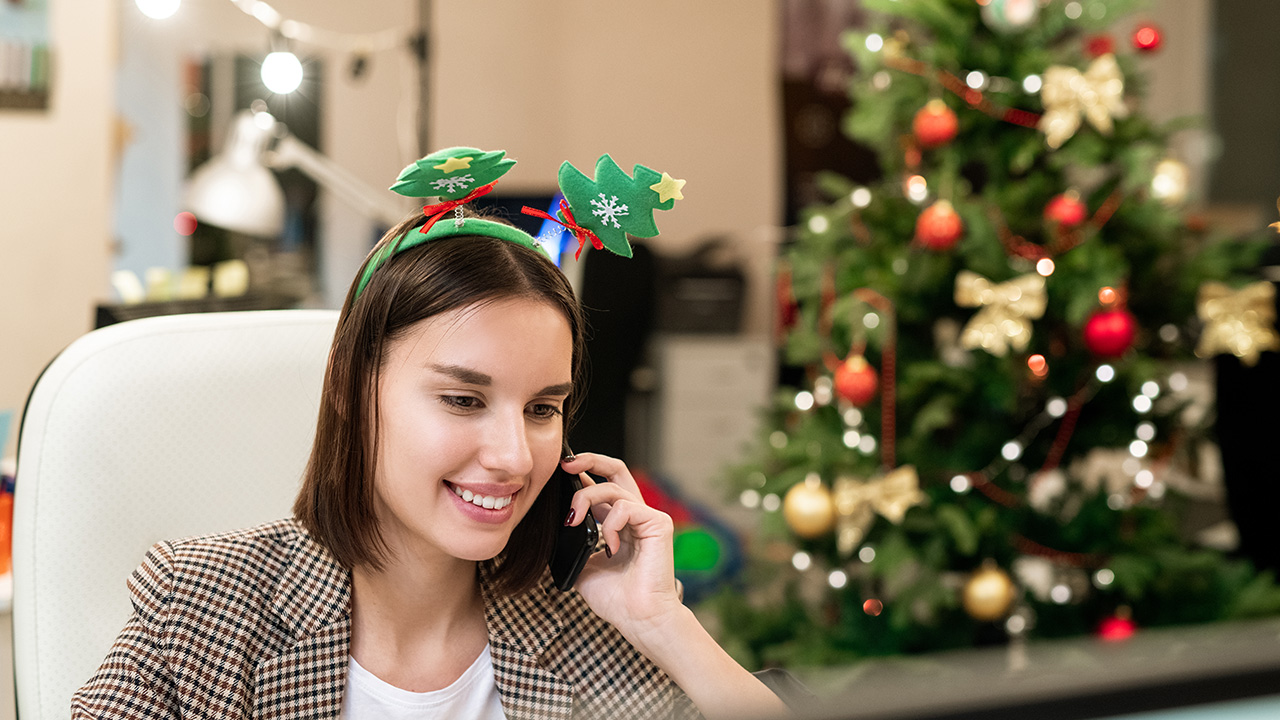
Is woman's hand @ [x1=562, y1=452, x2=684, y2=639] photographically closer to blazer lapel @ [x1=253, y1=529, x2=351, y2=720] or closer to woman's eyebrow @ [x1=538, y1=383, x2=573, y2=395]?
woman's eyebrow @ [x1=538, y1=383, x2=573, y2=395]

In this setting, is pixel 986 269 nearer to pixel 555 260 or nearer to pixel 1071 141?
pixel 1071 141

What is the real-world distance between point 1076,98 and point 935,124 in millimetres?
259

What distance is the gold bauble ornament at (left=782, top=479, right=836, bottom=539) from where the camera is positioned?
79.0 inches

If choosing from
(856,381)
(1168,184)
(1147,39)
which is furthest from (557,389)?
(1147,39)

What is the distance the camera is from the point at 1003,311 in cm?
194

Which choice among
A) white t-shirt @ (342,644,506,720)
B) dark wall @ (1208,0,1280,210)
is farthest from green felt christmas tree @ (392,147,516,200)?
dark wall @ (1208,0,1280,210)

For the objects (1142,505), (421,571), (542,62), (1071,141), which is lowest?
(1142,505)

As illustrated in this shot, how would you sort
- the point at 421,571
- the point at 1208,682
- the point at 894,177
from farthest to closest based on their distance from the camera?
the point at 894,177 < the point at 421,571 < the point at 1208,682

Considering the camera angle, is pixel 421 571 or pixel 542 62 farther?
pixel 542 62

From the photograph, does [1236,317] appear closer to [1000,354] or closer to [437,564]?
[1000,354]

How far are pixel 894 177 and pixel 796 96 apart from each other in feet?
7.81

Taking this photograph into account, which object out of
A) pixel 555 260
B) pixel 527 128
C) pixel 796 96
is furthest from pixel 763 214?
pixel 555 260

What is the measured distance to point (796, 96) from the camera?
446cm

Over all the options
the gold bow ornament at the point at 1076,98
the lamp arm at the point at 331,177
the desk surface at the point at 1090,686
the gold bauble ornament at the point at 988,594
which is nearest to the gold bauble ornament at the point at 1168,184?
the gold bow ornament at the point at 1076,98
